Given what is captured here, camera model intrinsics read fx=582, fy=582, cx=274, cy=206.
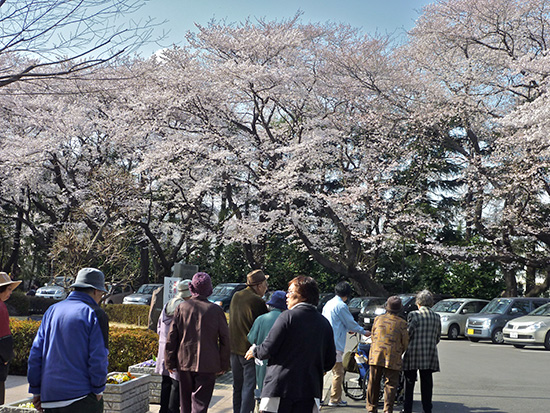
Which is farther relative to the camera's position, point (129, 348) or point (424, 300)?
point (129, 348)

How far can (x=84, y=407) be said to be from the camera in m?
3.91

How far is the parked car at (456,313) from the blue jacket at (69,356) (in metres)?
19.6

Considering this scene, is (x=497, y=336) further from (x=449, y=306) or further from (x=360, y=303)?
(x=360, y=303)

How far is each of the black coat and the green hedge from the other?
18914mm

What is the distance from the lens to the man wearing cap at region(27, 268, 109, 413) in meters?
3.88

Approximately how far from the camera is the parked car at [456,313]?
71.7 ft

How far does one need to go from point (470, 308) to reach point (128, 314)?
13.4 meters

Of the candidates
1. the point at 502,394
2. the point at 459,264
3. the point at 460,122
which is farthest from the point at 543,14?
the point at 502,394

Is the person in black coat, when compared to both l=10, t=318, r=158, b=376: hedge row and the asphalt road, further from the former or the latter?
l=10, t=318, r=158, b=376: hedge row

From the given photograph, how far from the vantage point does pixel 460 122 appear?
2489cm

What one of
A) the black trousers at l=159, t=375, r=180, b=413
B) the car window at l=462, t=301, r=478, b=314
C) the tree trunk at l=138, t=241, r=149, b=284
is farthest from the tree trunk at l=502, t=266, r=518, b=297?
the black trousers at l=159, t=375, r=180, b=413

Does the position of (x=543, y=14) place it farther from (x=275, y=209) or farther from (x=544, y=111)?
(x=275, y=209)

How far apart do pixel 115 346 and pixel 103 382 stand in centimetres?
532

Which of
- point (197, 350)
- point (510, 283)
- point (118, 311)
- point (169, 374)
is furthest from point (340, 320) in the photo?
point (510, 283)
